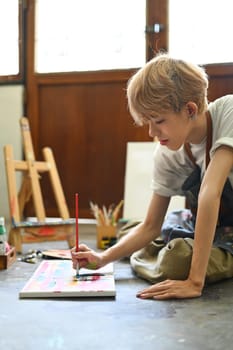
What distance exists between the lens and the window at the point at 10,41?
2383mm

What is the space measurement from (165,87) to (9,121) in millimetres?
1481

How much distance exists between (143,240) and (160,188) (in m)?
0.16

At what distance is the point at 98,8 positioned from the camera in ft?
7.53

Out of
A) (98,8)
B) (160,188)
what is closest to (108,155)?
(98,8)

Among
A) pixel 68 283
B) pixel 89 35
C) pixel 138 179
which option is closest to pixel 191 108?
pixel 68 283

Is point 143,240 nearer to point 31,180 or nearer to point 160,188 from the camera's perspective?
point 160,188

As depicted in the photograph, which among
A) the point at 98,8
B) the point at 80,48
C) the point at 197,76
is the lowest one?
the point at 197,76

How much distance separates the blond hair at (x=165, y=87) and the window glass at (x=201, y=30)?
1092 mm

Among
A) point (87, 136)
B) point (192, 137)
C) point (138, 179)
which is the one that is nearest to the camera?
point (192, 137)

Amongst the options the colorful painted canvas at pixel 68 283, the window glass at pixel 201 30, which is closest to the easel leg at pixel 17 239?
the colorful painted canvas at pixel 68 283

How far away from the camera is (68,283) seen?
1.13 m

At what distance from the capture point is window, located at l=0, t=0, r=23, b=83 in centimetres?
238

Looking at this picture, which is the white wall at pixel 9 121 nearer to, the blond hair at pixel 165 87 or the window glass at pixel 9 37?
the window glass at pixel 9 37

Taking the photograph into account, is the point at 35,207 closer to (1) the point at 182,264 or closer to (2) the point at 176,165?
(2) the point at 176,165
